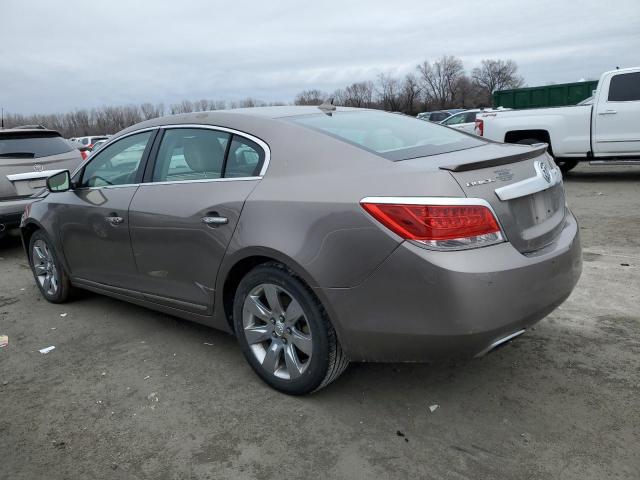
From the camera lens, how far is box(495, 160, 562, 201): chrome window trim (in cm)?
259

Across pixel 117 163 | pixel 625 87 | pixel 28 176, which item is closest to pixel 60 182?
pixel 117 163

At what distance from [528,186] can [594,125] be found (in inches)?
354

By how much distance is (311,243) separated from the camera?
8.84ft

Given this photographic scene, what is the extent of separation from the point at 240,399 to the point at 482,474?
4.46 feet

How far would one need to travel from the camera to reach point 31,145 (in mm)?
7480

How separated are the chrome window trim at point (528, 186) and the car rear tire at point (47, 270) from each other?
3728 mm

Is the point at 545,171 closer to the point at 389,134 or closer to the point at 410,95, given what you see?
the point at 389,134

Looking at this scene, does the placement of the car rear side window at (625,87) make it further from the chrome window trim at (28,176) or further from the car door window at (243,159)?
the chrome window trim at (28,176)

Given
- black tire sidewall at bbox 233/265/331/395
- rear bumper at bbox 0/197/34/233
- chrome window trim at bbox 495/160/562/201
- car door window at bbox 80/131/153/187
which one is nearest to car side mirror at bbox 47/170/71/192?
car door window at bbox 80/131/153/187

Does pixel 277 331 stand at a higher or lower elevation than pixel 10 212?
lower

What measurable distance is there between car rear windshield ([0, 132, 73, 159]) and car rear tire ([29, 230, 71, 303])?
274 centimetres

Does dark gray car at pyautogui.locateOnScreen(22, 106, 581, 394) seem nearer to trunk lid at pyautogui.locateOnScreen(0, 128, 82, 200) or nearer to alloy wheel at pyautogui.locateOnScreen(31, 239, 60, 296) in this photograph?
alloy wheel at pyautogui.locateOnScreen(31, 239, 60, 296)

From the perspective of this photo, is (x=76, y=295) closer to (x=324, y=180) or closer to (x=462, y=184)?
(x=324, y=180)

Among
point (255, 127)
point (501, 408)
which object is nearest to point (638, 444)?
point (501, 408)
